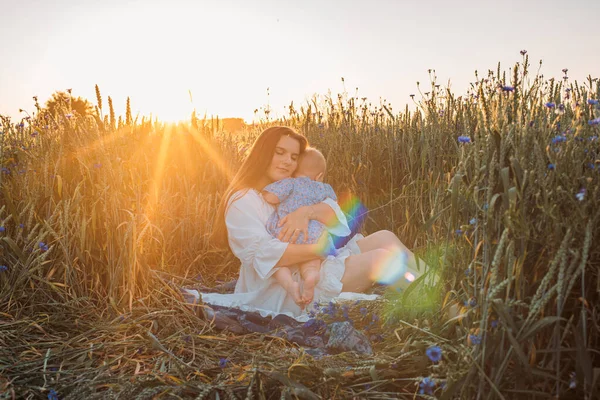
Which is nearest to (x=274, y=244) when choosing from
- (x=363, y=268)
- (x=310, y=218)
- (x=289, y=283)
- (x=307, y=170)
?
(x=289, y=283)

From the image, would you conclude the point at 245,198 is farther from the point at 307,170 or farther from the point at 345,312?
the point at 345,312

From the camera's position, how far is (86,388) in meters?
1.80

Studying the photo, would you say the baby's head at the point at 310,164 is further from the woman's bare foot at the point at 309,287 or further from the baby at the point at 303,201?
the woman's bare foot at the point at 309,287

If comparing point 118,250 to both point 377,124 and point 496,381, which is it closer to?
point 496,381

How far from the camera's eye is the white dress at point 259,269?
2900mm

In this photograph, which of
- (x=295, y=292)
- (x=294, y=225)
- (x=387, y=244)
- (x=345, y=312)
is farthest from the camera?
(x=387, y=244)

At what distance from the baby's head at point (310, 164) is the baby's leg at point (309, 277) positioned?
2.74 feet

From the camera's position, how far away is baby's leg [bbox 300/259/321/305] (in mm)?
2844

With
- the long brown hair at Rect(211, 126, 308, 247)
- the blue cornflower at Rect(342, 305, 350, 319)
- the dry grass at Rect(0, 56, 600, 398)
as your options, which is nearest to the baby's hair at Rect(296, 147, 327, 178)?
the long brown hair at Rect(211, 126, 308, 247)

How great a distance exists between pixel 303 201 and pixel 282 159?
0.37 meters

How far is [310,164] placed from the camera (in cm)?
358

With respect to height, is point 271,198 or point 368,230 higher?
point 271,198

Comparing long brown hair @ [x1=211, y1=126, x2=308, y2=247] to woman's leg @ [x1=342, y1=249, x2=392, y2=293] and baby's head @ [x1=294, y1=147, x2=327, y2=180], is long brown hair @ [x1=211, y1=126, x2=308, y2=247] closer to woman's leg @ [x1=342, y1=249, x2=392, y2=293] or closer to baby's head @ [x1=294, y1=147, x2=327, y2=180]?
baby's head @ [x1=294, y1=147, x2=327, y2=180]

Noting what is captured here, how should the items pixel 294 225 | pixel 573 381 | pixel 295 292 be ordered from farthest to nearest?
pixel 294 225
pixel 295 292
pixel 573 381
